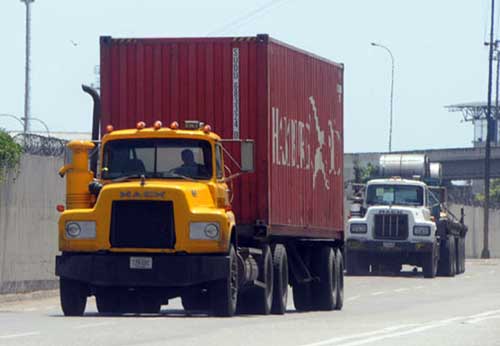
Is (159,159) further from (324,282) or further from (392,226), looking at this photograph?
(392,226)

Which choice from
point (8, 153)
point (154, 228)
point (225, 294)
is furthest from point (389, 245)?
point (154, 228)

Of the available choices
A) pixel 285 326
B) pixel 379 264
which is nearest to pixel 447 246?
pixel 379 264

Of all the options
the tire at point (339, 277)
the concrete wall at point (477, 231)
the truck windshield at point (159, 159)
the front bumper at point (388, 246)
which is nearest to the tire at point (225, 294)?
the truck windshield at point (159, 159)

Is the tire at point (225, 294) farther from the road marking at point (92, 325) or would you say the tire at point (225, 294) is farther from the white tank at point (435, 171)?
the white tank at point (435, 171)

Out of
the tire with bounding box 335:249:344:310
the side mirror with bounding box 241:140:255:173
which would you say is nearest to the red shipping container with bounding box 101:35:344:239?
the side mirror with bounding box 241:140:255:173

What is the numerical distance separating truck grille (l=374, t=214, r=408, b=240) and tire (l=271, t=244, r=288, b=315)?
22.1 m

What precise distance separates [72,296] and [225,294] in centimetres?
219

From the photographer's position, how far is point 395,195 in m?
48.2

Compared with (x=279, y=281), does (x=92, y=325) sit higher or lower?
lower

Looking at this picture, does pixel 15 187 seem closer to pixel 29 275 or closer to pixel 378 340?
pixel 29 275

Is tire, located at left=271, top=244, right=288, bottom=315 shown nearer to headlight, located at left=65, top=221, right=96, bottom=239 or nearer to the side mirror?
the side mirror

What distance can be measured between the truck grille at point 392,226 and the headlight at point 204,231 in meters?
25.6

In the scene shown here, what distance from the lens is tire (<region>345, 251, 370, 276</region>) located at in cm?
4931

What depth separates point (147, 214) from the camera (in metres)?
22.8
